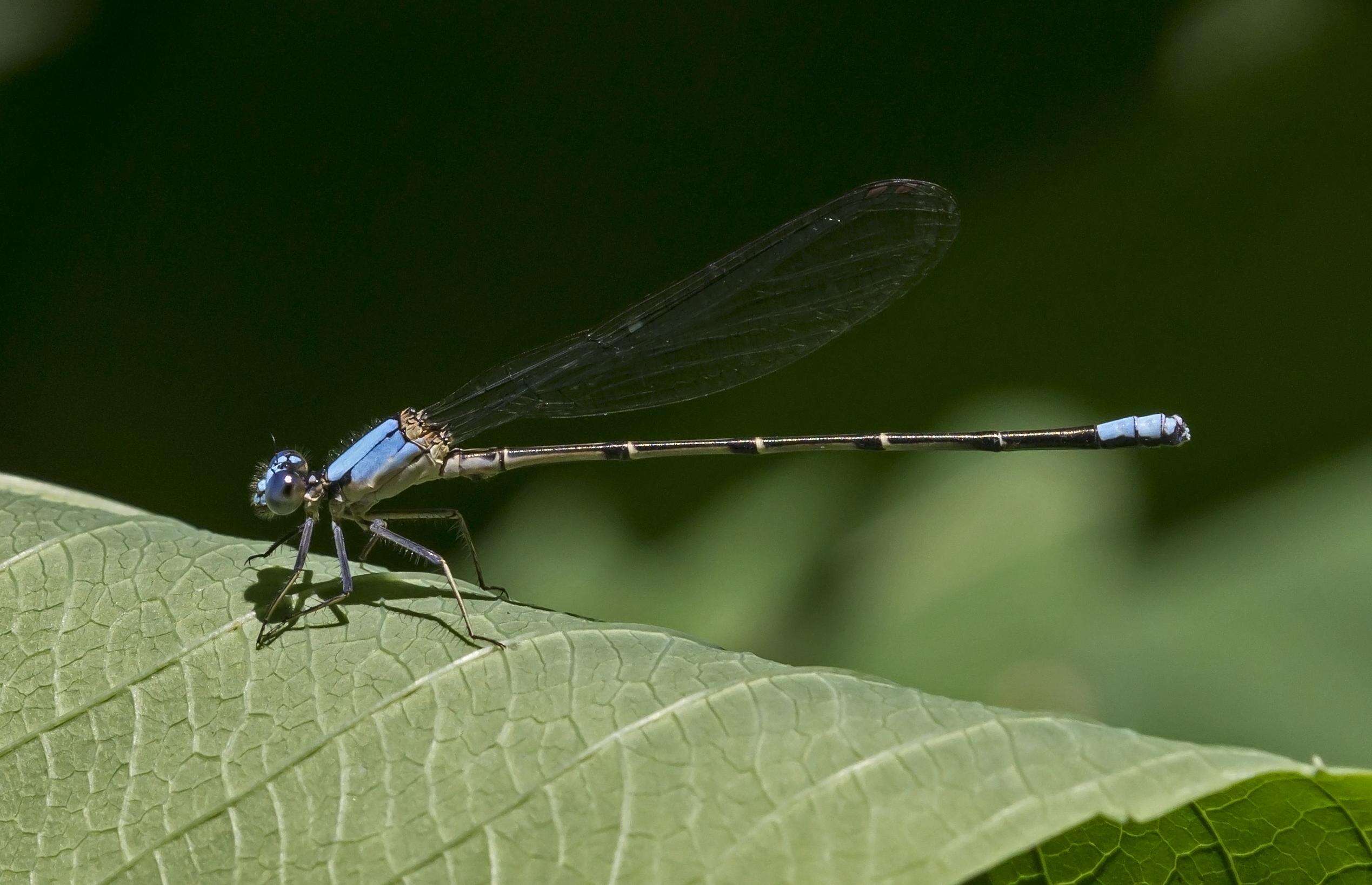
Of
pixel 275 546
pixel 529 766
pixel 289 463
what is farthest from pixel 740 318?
pixel 529 766

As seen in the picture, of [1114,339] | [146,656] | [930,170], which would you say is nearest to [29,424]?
[146,656]

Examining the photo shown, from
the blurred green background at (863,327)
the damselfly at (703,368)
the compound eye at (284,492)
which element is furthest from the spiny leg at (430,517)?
the blurred green background at (863,327)

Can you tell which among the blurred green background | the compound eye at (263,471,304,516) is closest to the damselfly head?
the compound eye at (263,471,304,516)

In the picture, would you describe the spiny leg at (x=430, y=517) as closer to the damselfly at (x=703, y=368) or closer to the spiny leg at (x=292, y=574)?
the damselfly at (x=703, y=368)

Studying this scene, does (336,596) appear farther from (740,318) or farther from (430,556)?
(740,318)

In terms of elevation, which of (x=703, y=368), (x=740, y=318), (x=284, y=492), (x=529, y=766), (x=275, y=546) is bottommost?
(x=529, y=766)

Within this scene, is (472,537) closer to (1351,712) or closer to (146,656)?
(146,656)
